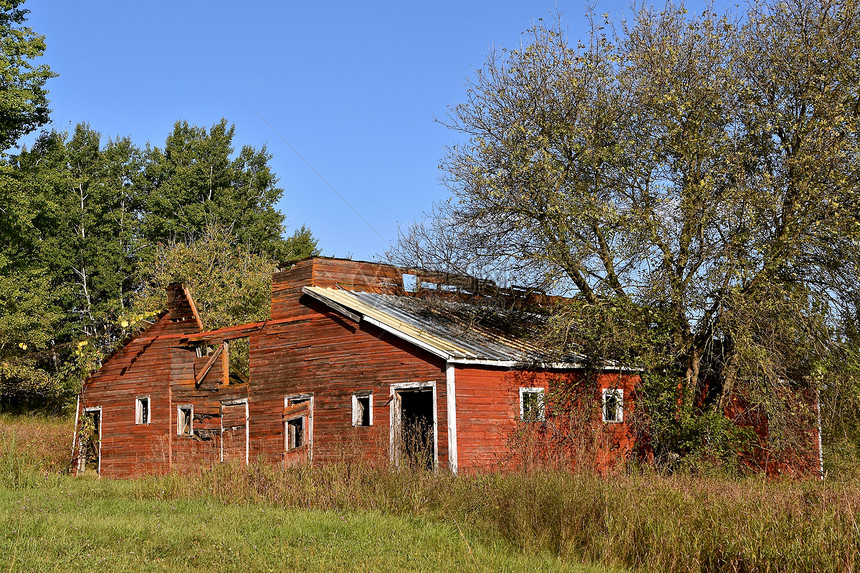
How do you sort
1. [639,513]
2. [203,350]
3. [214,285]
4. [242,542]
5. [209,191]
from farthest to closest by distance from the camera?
[209,191] < [214,285] < [203,350] < [242,542] < [639,513]

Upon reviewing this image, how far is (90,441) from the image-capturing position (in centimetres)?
2866

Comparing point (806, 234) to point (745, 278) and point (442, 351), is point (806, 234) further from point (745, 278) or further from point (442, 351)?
point (442, 351)

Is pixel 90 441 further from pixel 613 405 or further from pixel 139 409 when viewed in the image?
pixel 613 405

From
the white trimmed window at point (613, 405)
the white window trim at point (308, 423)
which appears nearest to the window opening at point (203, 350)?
the white window trim at point (308, 423)

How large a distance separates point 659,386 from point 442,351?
493 centimetres

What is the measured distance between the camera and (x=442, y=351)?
1847 cm

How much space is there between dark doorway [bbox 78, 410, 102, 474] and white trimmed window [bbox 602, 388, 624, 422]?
1678 cm

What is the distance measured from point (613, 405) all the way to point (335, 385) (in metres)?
7.00

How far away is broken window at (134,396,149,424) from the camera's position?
1046 inches

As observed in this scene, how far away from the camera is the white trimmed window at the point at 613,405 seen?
19500 millimetres

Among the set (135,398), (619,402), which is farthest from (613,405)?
(135,398)

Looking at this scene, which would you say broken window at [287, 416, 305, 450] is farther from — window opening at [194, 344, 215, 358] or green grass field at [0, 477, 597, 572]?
green grass field at [0, 477, 597, 572]

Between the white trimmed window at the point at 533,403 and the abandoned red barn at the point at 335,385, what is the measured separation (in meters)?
Result: 0.04

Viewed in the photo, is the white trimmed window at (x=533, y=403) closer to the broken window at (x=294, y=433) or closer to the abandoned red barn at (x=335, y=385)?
the abandoned red barn at (x=335, y=385)
